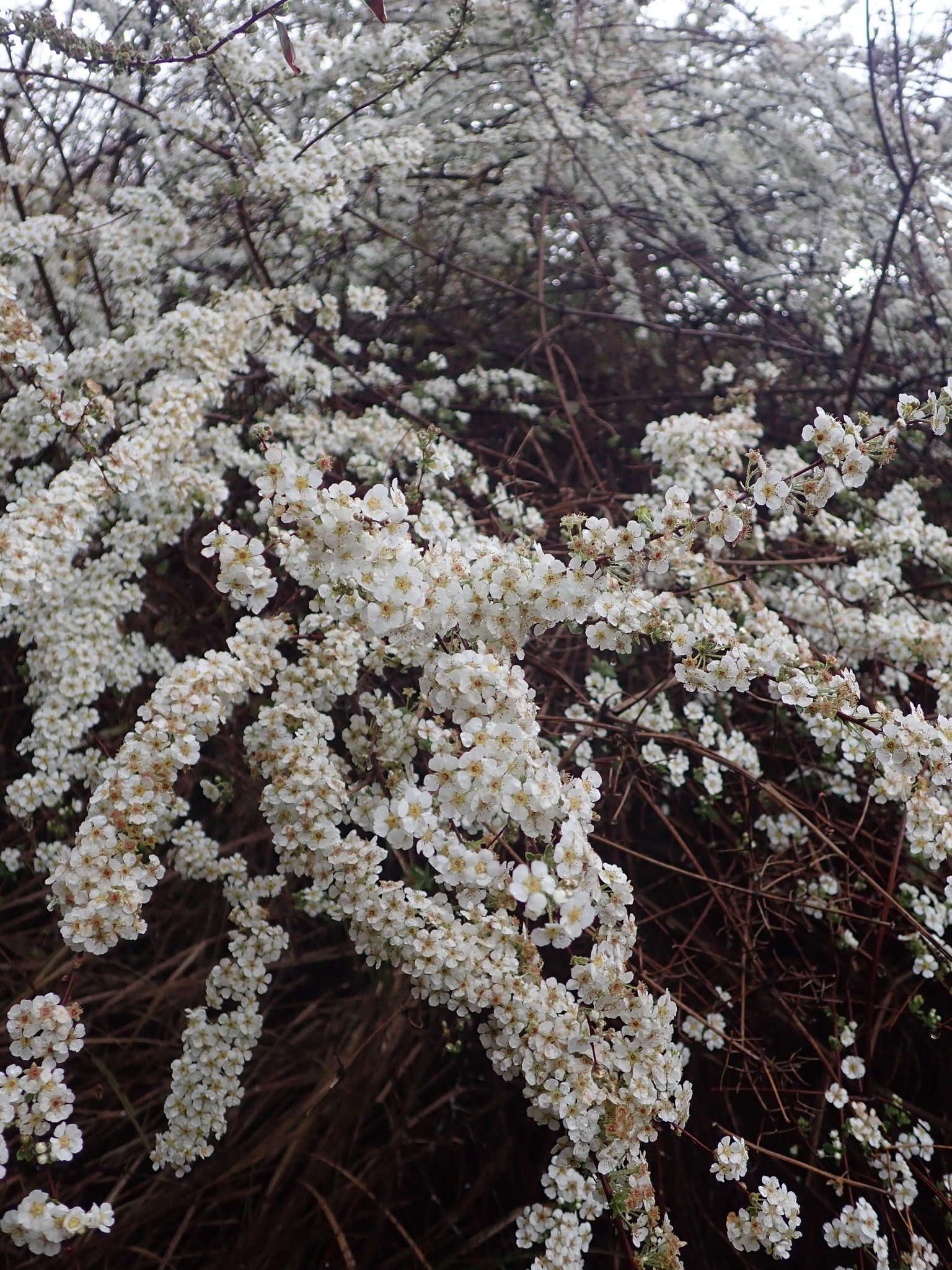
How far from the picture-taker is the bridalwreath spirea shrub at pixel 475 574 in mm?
1531

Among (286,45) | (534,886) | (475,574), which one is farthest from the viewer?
(286,45)

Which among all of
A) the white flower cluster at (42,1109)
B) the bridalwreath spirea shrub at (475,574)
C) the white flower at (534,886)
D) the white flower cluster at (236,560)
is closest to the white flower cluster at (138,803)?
the bridalwreath spirea shrub at (475,574)

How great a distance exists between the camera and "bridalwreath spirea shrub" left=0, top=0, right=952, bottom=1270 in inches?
60.3

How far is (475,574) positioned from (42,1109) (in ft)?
3.81

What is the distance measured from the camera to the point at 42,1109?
1.39m

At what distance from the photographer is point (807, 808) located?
224cm

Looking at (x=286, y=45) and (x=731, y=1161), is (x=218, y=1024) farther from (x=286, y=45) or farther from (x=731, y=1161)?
(x=286, y=45)

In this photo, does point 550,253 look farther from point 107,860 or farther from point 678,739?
point 107,860

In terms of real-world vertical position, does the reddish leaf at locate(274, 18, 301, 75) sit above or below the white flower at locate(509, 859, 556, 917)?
above

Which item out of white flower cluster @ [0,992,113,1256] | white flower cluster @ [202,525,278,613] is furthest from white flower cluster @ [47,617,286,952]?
white flower cluster @ [202,525,278,613]

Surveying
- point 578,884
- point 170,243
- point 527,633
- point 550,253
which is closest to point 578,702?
point 527,633

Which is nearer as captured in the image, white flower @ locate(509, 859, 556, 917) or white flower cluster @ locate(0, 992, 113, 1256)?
white flower @ locate(509, 859, 556, 917)

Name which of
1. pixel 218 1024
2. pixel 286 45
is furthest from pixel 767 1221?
pixel 286 45

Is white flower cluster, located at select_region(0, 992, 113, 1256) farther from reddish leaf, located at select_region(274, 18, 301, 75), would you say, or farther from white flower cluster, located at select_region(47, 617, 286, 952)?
reddish leaf, located at select_region(274, 18, 301, 75)
